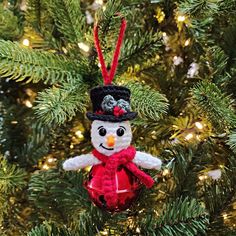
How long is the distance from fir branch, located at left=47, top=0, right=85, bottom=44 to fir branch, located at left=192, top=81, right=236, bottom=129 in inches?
6.3

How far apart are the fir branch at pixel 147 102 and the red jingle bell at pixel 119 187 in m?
0.08

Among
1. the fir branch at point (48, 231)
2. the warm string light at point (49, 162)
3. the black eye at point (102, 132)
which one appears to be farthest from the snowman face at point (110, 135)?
the warm string light at point (49, 162)

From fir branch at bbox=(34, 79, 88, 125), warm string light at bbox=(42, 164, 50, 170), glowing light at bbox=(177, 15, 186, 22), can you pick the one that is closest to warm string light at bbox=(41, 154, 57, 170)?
warm string light at bbox=(42, 164, 50, 170)

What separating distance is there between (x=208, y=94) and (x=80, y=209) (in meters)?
0.21

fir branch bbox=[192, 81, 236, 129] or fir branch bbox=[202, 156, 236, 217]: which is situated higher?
fir branch bbox=[192, 81, 236, 129]

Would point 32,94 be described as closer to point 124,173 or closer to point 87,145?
point 87,145

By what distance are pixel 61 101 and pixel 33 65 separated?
7cm

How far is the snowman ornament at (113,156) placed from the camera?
512 mm

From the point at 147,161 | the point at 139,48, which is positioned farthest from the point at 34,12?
the point at 147,161

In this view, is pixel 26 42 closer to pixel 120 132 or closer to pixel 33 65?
pixel 33 65

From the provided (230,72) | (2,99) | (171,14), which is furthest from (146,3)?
(2,99)

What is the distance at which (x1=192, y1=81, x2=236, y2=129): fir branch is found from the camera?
547 millimetres

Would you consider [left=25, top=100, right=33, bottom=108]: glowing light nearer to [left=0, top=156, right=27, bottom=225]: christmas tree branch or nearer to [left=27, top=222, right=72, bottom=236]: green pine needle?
[left=0, top=156, right=27, bottom=225]: christmas tree branch

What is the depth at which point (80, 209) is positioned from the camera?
2.01 ft
